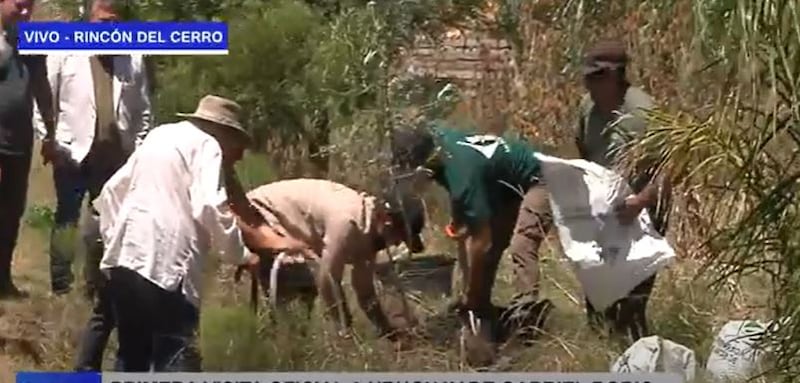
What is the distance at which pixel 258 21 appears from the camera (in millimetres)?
3723

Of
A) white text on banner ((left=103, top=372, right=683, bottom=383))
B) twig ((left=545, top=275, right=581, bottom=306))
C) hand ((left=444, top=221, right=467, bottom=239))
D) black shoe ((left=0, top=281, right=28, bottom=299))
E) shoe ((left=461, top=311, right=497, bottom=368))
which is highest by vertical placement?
hand ((left=444, top=221, right=467, bottom=239))

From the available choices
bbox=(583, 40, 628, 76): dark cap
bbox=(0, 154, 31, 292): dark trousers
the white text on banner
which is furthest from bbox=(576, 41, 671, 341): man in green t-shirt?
bbox=(0, 154, 31, 292): dark trousers

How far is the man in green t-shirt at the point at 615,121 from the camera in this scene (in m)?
3.76

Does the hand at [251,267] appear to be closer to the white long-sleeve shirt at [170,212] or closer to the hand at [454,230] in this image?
the white long-sleeve shirt at [170,212]

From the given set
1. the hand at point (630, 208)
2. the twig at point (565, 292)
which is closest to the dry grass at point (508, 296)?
the twig at point (565, 292)

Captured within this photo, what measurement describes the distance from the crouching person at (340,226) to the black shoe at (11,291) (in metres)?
0.72

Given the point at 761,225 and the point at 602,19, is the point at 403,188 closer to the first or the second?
the point at 602,19

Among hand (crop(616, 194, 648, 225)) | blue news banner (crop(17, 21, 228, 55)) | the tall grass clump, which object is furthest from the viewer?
hand (crop(616, 194, 648, 225))

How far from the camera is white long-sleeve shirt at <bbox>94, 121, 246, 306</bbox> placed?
375cm

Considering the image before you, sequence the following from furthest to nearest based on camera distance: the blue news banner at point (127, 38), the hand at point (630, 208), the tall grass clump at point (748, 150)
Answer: the hand at point (630, 208) < the blue news banner at point (127, 38) < the tall grass clump at point (748, 150)

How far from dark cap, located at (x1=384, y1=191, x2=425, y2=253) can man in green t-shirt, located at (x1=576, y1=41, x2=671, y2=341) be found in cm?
49

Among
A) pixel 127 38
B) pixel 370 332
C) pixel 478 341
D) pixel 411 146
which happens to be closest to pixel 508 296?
pixel 478 341

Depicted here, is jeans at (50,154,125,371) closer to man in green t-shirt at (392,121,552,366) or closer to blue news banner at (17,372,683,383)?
blue news banner at (17,372,683,383)

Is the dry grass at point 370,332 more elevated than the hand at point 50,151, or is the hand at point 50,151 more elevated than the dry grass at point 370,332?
the hand at point 50,151
